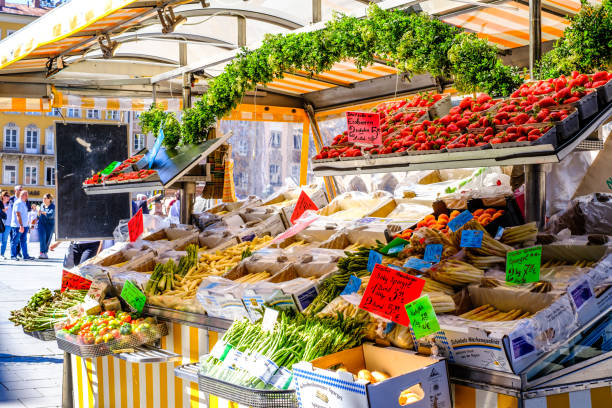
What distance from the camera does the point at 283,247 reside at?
4.73 meters

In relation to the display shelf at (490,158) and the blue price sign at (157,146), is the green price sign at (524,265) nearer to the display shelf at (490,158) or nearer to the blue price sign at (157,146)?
the display shelf at (490,158)

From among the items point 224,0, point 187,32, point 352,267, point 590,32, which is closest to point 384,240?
point 352,267

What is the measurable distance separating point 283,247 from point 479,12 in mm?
2477

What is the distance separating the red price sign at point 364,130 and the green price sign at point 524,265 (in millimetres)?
1220

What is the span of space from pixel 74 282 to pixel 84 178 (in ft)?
9.42

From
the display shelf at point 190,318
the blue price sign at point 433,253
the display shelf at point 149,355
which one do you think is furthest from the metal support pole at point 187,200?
the blue price sign at point 433,253

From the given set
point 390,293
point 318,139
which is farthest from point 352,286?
point 318,139

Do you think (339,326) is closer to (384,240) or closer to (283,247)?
(384,240)

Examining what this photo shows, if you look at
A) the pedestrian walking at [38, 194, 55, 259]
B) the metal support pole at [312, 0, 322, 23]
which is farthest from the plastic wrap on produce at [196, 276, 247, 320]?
the pedestrian walking at [38, 194, 55, 259]

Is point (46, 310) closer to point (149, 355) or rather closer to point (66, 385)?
point (66, 385)

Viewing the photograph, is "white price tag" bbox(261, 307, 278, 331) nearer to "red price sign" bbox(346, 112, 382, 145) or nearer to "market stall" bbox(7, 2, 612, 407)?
"market stall" bbox(7, 2, 612, 407)

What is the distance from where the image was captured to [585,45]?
3186 millimetres

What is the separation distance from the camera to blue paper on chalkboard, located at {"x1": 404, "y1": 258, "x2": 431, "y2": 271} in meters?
3.11

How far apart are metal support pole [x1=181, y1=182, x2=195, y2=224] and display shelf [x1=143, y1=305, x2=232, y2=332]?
5.88 feet
